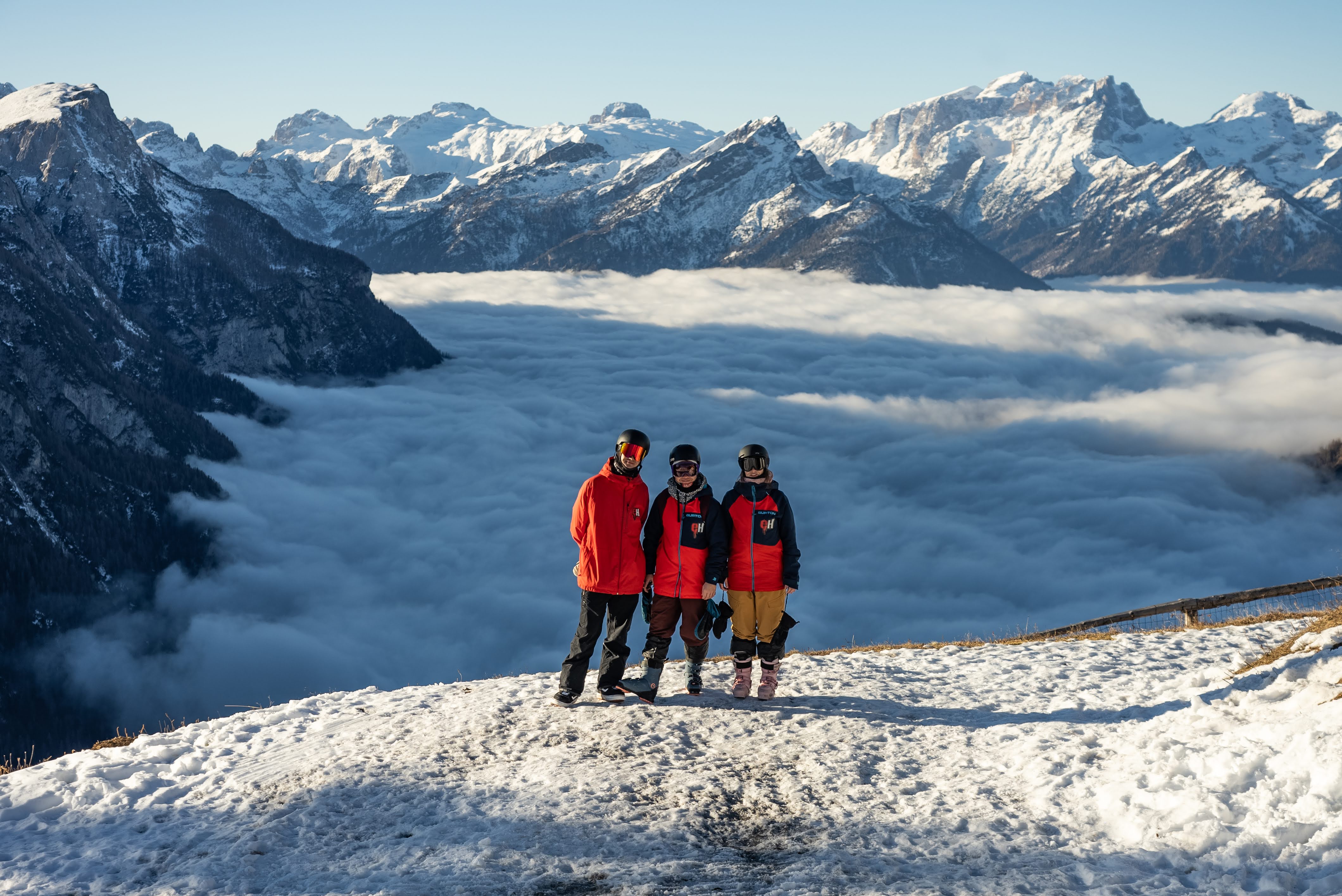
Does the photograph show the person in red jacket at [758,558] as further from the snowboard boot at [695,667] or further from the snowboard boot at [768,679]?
the snowboard boot at [695,667]

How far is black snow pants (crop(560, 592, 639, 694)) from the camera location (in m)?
11.8

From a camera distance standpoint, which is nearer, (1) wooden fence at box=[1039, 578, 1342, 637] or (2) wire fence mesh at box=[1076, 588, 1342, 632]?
(1) wooden fence at box=[1039, 578, 1342, 637]

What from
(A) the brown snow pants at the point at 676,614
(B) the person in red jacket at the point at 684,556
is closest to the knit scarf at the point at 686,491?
(B) the person in red jacket at the point at 684,556

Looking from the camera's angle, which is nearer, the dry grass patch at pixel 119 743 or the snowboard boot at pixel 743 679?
the dry grass patch at pixel 119 743

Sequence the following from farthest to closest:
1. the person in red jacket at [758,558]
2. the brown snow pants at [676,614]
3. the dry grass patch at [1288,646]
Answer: the brown snow pants at [676,614]
the person in red jacket at [758,558]
the dry grass patch at [1288,646]

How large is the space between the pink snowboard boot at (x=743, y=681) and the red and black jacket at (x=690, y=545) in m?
1.35

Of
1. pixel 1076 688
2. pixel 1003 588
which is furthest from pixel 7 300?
pixel 1076 688

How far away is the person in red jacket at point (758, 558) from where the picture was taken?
1173 centimetres

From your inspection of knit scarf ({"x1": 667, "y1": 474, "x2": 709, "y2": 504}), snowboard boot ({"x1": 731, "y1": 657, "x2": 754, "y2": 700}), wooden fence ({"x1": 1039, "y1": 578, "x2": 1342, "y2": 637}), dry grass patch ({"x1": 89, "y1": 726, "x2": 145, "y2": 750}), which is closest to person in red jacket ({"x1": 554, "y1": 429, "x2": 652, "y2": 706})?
knit scarf ({"x1": 667, "y1": 474, "x2": 709, "y2": 504})

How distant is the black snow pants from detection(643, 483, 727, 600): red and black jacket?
59 centimetres

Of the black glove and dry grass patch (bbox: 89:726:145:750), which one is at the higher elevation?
the black glove

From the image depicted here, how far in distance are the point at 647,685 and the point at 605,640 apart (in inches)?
32.8

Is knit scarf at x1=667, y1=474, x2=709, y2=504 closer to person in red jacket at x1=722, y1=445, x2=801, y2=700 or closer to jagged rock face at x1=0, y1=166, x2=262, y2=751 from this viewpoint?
person in red jacket at x1=722, y1=445, x2=801, y2=700

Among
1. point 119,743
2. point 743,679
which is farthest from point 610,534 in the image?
point 119,743
